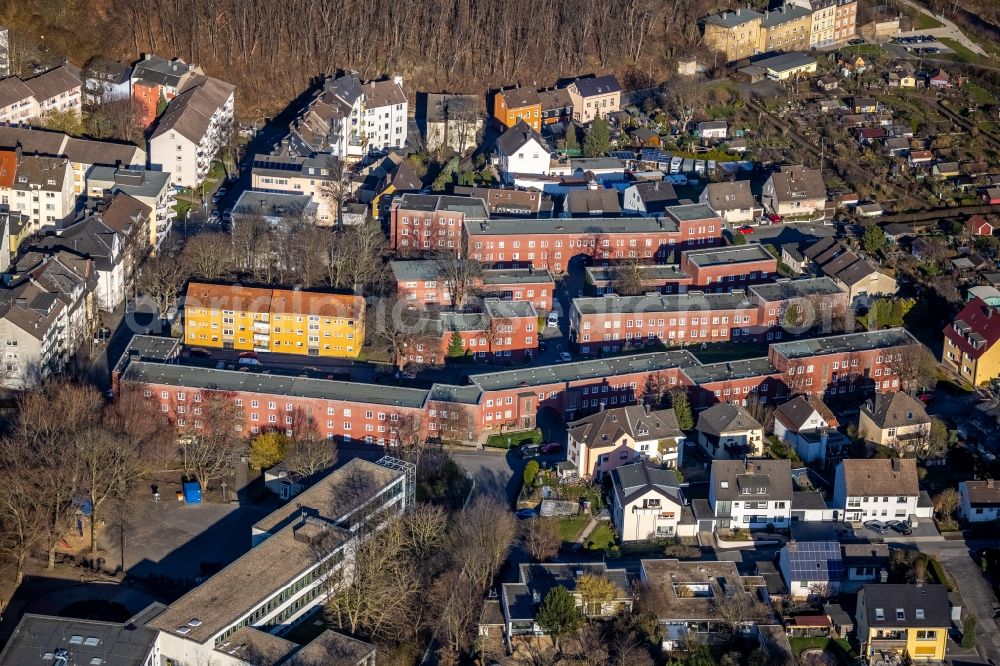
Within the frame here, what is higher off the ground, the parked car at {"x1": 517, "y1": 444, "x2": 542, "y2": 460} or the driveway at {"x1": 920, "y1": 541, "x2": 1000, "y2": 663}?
the parked car at {"x1": 517, "y1": 444, "x2": 542, "y2": 460}

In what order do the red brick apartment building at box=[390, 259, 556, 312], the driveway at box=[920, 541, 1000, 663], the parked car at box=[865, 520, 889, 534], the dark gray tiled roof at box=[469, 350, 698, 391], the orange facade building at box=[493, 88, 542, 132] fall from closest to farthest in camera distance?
the driveway at box=[920, 541, 1000, 663] → the parked car at box=[865, 520, 889, 534] → the dark gray tiled roof at box=[469, 350, 698, 391] → the red brick apartment building at box=[390, 259, 556, 312] → the orange facade building at box=[493, 88, 542, 132]

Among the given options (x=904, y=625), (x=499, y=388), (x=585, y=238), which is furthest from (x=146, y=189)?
(x=904, y=625)

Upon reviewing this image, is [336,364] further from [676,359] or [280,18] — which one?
[280,18]

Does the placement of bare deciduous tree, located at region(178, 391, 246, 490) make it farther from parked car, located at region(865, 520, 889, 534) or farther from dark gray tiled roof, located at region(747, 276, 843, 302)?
dark gray tiled roof, located at region(747, 276, 843, 302)

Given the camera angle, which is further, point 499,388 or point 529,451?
point 499,388

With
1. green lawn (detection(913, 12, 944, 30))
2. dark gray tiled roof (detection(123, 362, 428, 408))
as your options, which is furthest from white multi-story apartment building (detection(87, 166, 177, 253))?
green lawn (detection(913, 12, 944, 30))

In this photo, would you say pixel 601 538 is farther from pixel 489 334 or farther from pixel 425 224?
pixel 425 224

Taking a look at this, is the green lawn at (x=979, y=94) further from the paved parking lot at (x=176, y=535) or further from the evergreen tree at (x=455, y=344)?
the paved parking lot at (x=176, y=535)

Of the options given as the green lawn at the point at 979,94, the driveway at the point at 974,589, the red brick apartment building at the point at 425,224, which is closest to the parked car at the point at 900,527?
the driveway at the point at 974,589
